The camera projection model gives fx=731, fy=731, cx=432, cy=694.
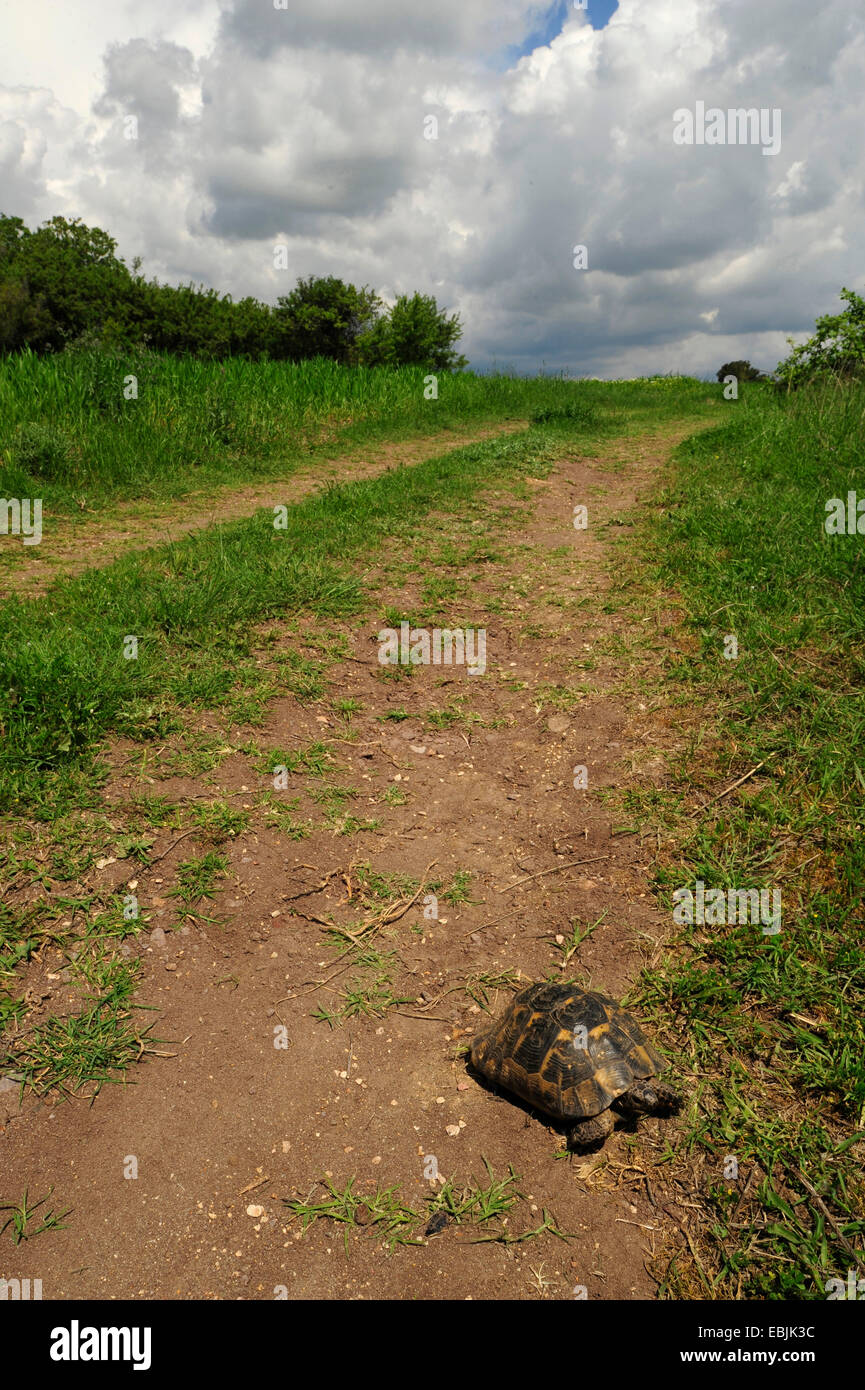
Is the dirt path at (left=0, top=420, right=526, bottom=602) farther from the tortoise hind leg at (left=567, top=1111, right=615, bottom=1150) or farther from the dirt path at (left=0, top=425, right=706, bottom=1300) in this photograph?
the tortoise hind leg at (left=567, top=1111, right=615, bottom=1150)

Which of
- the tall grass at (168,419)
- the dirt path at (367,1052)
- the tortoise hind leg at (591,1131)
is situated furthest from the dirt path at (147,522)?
the tortoise hind leg at (591,1131)

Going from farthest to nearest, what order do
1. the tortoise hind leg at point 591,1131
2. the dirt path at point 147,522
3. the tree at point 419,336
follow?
the tree at point 419,336
the dirt path at point 147,522
the tortoise hind leg at point 591,1131

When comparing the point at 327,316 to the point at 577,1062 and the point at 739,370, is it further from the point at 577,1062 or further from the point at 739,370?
the point at 577,1062

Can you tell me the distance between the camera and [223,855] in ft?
11.0

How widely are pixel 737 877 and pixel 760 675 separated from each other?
1.62 m

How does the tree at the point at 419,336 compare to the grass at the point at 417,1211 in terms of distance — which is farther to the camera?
the tree at the point at 419,336

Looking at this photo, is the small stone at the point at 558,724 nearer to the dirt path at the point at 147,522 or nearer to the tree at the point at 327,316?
the dirt path at the point at 147,522

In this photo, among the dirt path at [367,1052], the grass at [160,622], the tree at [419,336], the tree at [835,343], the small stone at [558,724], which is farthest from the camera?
the tree at [419,336]

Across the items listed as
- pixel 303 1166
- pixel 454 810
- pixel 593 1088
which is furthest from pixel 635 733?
pixel 303 1166

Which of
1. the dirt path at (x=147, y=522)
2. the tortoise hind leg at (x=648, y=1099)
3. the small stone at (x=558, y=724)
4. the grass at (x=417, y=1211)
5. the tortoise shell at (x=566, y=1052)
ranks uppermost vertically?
the dirt path at (x=147, y=522)

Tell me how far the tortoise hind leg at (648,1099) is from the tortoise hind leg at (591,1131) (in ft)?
0.24

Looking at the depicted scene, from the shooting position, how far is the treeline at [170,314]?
27.5 m

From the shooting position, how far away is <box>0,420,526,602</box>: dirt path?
605cm
